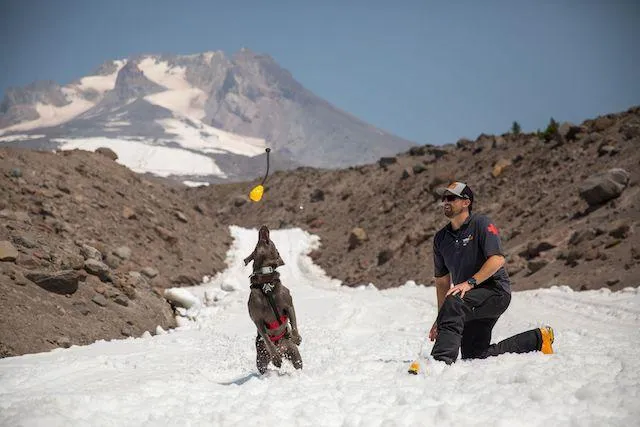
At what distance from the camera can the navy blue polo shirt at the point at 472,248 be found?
6777 millimetres

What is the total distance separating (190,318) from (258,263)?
38.4ft

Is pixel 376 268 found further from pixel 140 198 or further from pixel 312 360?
pixel 312 360

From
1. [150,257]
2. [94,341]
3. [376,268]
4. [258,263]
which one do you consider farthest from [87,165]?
[258,263]

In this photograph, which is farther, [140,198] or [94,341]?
[140,198]

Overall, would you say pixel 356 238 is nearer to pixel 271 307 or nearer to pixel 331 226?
pixel 331 226

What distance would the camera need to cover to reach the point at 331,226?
50.8m

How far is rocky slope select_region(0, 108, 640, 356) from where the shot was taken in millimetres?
14631

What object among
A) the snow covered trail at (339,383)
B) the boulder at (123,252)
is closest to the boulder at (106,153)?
the boulder at (123,252)

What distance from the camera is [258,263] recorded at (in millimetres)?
7863

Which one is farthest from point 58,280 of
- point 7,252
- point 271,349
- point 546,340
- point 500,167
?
point 500,167

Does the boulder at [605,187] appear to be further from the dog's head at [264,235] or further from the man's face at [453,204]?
the dog's head at [264,235]

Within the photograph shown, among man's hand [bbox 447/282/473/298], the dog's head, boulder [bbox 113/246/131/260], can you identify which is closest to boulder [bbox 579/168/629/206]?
boulder [bbox 113/246/131/260]

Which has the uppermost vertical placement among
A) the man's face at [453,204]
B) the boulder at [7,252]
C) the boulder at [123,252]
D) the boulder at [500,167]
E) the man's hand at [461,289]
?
the boulder at [500,167]

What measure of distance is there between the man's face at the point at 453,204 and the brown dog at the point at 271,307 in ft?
7.33
